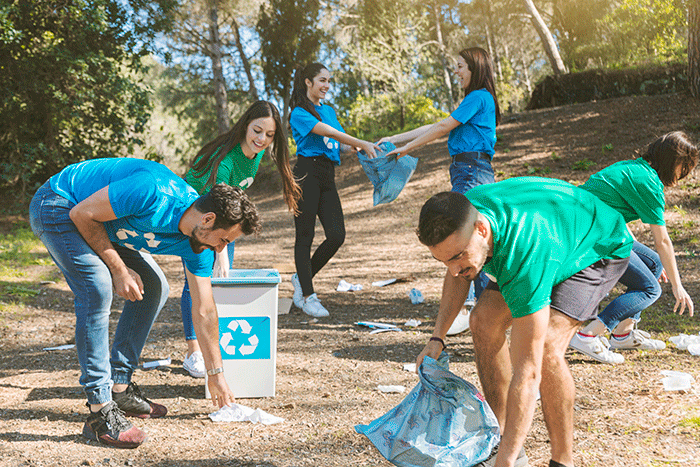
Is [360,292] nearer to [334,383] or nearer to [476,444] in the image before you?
[334,383]

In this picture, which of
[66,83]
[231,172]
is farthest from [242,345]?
[66,83]

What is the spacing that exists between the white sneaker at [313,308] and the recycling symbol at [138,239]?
7.82 feet

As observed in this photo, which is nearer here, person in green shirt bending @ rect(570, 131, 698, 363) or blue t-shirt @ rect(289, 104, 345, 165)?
person in green shirt bending @ rect(570, 131, 698, 363)

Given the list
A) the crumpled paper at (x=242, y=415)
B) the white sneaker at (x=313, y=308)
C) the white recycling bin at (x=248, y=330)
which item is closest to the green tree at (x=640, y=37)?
the white sneaker at (x=313, y=308)

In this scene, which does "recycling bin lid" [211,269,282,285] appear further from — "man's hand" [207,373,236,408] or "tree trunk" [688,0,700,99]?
"tree trunk" [688,0,700,99]

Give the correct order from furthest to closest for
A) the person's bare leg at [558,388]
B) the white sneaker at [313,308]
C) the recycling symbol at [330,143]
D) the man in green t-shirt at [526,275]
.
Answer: the white sneaker at [313,308]
the recycling symbol at [330,143]
the person's bare leg at [558,388]
the man in green t-shirt at [526,275]

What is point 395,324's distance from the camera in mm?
4773

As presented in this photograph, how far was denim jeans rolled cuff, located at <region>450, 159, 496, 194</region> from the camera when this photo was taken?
425 cm

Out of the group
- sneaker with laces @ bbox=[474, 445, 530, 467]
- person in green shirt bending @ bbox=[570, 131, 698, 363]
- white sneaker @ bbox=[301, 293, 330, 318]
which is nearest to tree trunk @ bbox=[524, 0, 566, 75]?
white sneaker @ bbox=[301, 293, 330, 318]

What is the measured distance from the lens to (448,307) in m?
2.43

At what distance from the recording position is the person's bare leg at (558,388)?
2082mm

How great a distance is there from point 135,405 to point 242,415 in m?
0.57

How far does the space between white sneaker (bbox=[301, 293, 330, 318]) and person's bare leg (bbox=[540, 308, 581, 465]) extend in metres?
3.01

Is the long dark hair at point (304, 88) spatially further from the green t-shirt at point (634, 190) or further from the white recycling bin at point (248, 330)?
the green t-shirt at point (634, 190)
